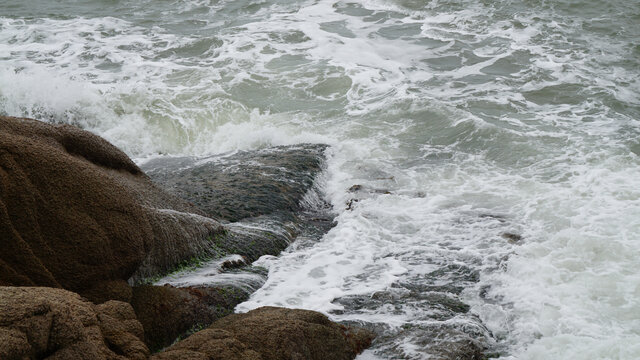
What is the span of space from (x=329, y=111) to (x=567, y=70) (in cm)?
531

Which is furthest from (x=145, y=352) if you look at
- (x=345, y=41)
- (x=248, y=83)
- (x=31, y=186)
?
(x=345, y=41)

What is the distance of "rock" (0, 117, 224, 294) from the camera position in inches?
176

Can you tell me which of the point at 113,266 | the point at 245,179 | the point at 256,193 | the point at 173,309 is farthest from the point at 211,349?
the point at 245,179

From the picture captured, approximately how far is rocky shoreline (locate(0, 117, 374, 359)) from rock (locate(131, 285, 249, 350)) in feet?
0.03

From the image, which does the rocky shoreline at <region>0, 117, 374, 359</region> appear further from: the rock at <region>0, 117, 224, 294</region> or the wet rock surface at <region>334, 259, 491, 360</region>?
the wet rock surface at <region>334, 259, 491, 360</region>

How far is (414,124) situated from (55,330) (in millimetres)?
9257

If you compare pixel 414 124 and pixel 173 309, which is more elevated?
pixel 173 309

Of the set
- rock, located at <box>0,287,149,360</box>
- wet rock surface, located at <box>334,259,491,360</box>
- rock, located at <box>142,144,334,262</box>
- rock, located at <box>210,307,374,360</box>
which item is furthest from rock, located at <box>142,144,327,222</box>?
rock, located at <box>0,287,149,360</box>

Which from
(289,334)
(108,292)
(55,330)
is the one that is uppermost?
(55,330)

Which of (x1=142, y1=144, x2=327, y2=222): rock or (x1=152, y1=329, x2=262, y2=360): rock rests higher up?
(x1=152, y1=329, x2=262, y2=360): rock

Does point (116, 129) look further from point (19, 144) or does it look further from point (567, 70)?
point (567, 70)

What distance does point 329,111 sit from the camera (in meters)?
12.4

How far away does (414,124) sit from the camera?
11734 mm

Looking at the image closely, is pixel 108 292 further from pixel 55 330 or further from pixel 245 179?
pixel 245 179
